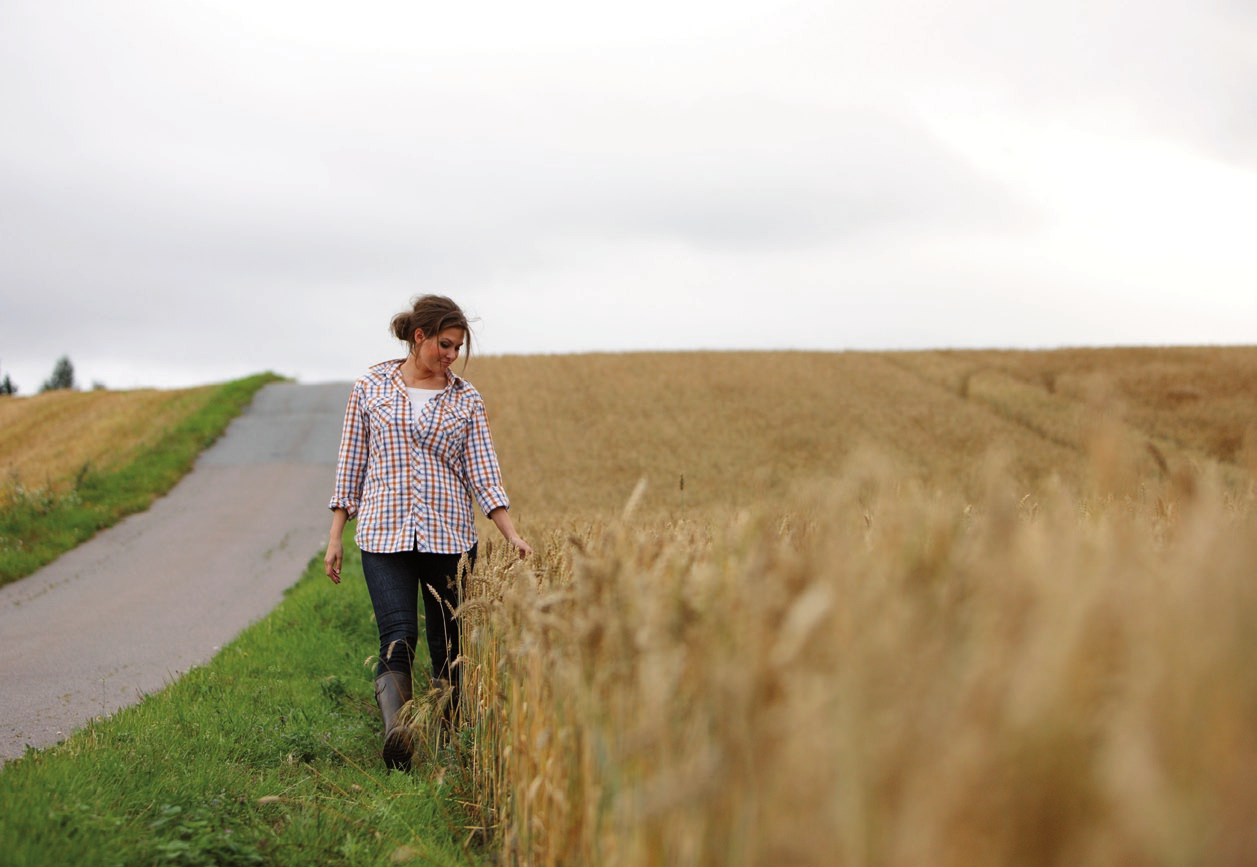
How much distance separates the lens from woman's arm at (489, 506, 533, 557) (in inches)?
207

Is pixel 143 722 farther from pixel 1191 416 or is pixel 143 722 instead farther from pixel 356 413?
pixel 1191 416

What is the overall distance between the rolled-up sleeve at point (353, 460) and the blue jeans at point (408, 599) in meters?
0.31

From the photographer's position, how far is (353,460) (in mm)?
5539

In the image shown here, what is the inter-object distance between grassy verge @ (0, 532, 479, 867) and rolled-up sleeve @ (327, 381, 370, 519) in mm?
1205

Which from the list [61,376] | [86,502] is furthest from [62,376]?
[86,502]

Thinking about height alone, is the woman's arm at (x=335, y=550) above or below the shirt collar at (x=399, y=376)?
below

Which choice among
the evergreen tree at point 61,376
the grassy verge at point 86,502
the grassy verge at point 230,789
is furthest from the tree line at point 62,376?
the grassy verge at point 230,789

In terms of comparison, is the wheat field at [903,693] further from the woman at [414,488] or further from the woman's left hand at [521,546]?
the woman at [414,488]

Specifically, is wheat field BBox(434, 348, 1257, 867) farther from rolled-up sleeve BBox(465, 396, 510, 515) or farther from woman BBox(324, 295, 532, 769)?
rolled-up sleeve BBox(465, 396, 510, 515)

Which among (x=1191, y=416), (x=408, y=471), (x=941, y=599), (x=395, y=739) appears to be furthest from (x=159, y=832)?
(x=1191, y=416)

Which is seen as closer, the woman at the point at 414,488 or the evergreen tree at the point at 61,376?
the woman at the point at 414,488

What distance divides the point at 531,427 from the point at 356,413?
22.6 metres

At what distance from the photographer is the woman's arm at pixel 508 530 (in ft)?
17.3

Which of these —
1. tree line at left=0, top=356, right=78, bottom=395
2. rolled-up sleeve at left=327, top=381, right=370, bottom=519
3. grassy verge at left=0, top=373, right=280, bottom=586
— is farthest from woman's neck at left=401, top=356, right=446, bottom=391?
tree line at left=0, top=356, right=78, bottom=395
